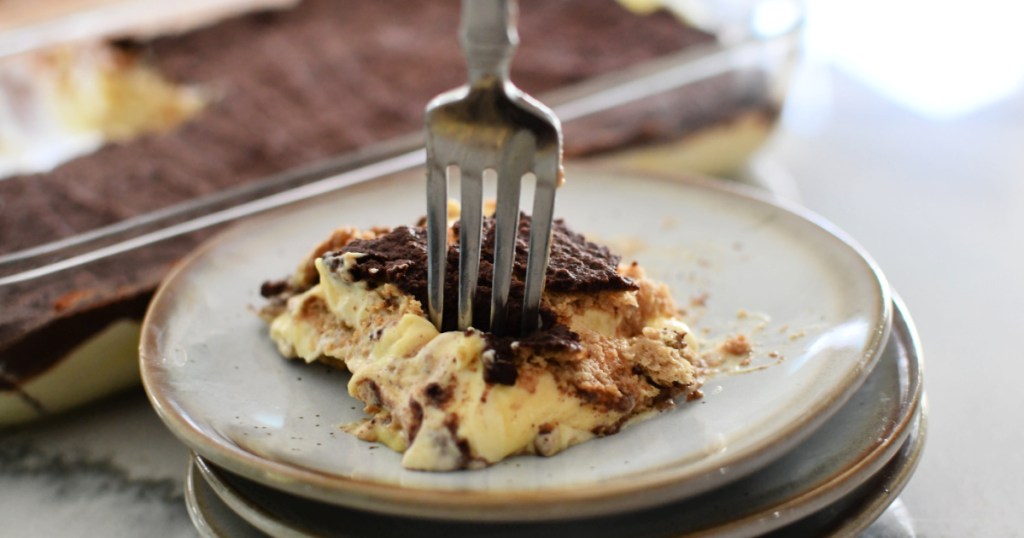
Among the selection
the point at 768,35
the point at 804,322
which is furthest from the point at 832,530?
the point at 768,35

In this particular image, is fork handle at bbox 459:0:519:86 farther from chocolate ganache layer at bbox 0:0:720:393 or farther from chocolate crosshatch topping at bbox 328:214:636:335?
chocolate ganache layer at bbox 0:0:720:393

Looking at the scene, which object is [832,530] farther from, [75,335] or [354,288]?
[75,335]

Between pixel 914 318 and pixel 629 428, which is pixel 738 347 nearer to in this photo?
pixel 629 428

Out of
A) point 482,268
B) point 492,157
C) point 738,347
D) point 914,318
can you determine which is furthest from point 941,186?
point 492,157

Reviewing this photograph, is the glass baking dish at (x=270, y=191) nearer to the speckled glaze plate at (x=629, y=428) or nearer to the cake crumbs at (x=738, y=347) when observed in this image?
the speckled glaze plate at (x=629, y=428)

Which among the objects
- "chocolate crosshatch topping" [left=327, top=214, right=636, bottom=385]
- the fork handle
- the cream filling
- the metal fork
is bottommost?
the cream filling

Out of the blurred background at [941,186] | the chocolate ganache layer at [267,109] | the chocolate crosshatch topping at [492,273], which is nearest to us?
the chocolate crosshatch topping at [492,273]

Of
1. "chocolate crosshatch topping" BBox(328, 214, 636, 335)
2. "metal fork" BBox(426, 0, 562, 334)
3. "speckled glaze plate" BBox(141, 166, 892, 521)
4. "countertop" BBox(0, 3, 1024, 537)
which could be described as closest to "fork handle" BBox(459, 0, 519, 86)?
"metal fork" BBox(426, 0, 562, 334)

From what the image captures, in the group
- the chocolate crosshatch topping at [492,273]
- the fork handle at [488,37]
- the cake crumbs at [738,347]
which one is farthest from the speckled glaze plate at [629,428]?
the fork handle at [488,37]
